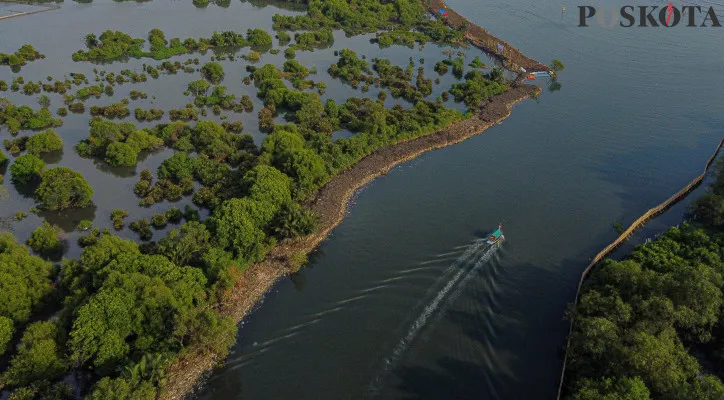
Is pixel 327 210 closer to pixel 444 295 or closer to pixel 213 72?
pixel 444 295

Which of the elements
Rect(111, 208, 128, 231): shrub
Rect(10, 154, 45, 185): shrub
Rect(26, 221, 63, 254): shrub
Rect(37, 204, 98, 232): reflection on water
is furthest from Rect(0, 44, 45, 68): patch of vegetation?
Rect(26, 221, 63, 254): shrub

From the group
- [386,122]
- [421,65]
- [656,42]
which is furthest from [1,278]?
[656,42]

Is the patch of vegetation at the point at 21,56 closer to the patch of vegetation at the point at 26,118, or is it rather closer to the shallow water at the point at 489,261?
the patch of vegetation at the point at 26,118

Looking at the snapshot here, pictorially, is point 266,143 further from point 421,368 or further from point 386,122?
point 421,368

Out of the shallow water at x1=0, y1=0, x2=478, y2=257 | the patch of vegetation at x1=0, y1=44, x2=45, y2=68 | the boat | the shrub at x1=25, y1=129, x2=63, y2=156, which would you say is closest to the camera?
the boat

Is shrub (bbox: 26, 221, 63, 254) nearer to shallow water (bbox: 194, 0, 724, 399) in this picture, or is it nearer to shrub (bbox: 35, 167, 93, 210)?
shrub (bbox: 35, 167, 93, 210)

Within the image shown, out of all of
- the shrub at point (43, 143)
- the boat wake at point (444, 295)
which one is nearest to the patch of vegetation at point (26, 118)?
the shrub at point (43, 143)
